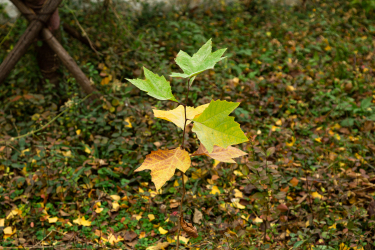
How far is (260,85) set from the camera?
Answer: 12.8 ft

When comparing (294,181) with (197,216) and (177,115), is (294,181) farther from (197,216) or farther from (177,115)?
(177,115)

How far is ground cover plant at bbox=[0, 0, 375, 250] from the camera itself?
2324 mm

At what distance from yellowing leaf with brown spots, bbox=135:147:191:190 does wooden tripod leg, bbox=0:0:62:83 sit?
2.48 metres

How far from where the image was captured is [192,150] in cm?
299

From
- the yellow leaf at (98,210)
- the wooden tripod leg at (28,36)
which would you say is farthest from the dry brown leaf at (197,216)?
the wooden tripod leg at (28,36)

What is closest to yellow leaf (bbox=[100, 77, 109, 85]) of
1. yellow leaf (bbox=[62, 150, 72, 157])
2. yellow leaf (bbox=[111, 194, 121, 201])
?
yellow leaf (bbox=[62, 150, 72, 157])

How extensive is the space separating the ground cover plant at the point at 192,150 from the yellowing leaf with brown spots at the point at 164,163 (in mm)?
188

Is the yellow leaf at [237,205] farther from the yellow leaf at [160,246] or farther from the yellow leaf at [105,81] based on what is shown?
the yellow leaf at [105,81]

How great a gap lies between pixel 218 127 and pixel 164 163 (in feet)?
0.93

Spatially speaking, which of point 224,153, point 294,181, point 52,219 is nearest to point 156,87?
point 224,153

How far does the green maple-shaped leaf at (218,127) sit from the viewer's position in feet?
4.19

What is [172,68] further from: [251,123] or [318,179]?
[318,179]

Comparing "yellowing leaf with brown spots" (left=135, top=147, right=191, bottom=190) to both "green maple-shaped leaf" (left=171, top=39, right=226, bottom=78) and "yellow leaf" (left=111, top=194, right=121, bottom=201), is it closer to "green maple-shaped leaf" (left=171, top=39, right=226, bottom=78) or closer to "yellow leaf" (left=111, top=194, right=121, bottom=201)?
"green maple-shaped leaf" (left=171, top=39, right=226, bottom=78)

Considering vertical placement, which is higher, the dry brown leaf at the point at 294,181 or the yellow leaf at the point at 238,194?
the yellow leaf at the point at 238,194
